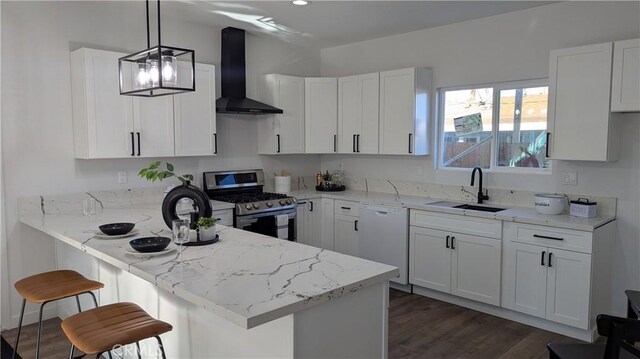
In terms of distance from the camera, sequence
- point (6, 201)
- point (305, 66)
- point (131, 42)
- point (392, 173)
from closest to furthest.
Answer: point (6, 201) → point (131, 42) → point (392, 173) → point (305, 66)

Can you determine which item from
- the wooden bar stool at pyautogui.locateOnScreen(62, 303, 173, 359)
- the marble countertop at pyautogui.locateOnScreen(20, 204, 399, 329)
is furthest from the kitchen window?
the wooden bar stool at pyautogui.locateOnScreen(62, 303, 173, 359)

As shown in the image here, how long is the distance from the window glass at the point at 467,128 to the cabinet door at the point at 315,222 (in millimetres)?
1483

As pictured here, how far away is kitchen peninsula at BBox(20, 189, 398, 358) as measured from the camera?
5.63ft

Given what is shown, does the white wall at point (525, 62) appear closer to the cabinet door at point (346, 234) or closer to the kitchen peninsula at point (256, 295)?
the cabinet door at point (346, 234)

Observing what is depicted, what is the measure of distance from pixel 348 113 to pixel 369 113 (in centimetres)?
30

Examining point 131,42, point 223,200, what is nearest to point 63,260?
point 223,200

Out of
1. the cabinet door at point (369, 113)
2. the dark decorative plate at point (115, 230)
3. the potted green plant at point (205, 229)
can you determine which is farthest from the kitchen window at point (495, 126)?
the dark decorative plate at point (115, 230)

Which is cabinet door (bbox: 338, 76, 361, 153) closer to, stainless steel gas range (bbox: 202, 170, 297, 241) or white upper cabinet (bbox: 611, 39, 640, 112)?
stainless steel gas range (bbox: 202, 170, 297, 241)

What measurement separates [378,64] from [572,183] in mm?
2486

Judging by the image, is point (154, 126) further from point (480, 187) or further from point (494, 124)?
point (494, 124)

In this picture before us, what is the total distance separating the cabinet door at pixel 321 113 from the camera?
17.3 feet

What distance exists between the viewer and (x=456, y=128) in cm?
477

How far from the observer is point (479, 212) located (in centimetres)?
389

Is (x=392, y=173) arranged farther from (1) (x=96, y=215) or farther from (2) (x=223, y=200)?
(1) (x=96, y=215)
